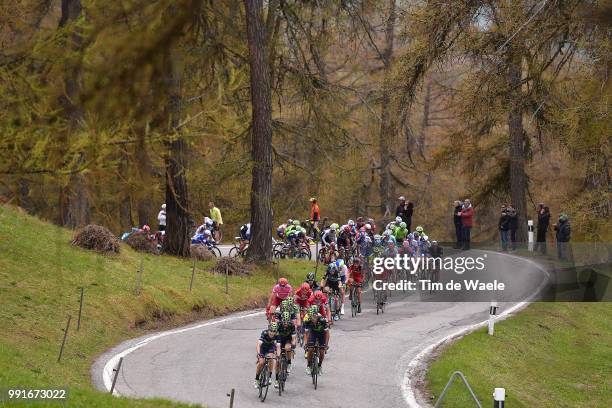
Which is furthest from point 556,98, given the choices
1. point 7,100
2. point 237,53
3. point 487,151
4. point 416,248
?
point 487,151

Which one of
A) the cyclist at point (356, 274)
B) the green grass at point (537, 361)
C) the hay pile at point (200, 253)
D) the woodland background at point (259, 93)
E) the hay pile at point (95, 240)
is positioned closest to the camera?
the woodland background at point (259, 93)

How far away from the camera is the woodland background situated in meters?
7.13

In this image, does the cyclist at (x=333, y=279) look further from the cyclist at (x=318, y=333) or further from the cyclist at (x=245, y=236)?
the cyclist at (x=245, y=236)

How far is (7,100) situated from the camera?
15.0 meters

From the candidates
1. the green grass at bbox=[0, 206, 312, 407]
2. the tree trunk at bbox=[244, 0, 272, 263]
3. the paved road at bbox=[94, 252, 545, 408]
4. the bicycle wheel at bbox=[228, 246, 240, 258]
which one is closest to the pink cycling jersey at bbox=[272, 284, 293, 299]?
the paved road at bbox=[94, 252, 545, 408]

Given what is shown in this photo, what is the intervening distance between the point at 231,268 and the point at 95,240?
4.36m

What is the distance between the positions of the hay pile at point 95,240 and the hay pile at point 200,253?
414 cm

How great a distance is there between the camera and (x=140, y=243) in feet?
98.2

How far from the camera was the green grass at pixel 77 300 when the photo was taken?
15.8 m

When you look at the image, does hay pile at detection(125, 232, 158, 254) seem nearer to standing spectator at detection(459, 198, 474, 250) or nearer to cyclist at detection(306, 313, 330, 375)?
standing spectator at detection(459, 198, 474, 250)

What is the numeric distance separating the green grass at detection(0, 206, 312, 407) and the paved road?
0.84m

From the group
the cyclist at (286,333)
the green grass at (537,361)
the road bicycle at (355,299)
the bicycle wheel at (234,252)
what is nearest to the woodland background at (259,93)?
the bicycle wheel at (234,252)

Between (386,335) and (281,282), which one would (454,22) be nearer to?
(281,282)

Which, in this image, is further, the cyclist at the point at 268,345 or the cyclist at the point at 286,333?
the cyclist at the point at 286,333
